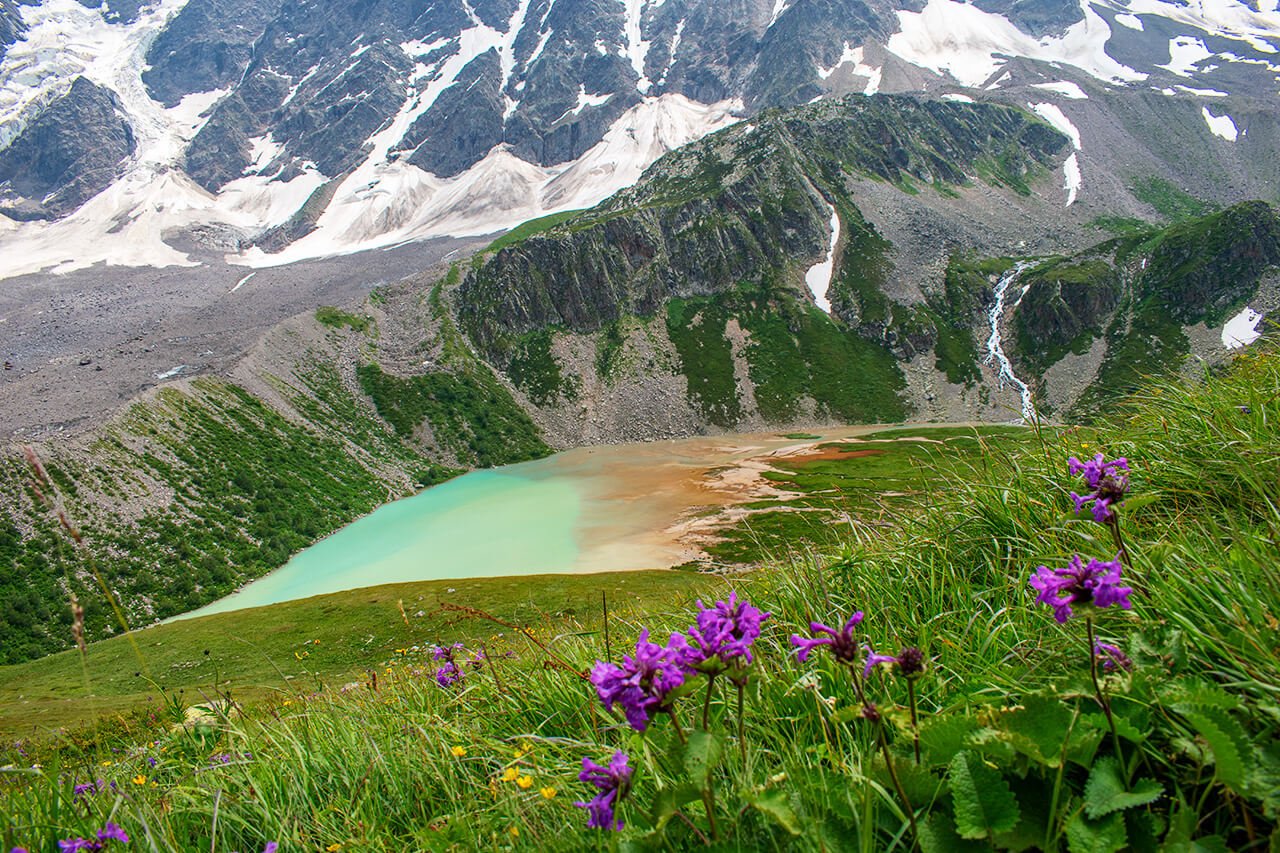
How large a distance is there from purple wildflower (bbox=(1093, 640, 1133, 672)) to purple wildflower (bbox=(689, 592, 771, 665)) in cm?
132

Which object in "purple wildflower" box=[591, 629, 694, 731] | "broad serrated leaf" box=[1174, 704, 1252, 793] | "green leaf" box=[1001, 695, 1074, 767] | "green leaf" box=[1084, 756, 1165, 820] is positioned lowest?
"green leaf" box=[1084, 756, 1165, 820]

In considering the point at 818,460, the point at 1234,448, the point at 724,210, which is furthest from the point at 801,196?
the point at 1234,448

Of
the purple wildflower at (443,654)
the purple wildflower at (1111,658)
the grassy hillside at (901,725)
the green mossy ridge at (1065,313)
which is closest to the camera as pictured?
the grassy hillside at (901,725)

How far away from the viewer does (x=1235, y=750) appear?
1.93m

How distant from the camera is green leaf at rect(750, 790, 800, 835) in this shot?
2037 mm

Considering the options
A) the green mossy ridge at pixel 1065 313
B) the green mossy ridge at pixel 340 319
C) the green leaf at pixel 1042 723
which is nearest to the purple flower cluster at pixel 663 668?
the green leaf at pixel 1042 723

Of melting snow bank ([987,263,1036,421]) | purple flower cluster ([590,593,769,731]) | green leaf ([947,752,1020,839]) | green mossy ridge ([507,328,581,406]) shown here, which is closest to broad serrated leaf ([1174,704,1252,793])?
green leaf ([947,752,1020,839])

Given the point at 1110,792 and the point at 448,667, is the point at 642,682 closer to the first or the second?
the point at 1110,792

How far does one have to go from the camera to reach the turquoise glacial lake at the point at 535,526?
58531mm

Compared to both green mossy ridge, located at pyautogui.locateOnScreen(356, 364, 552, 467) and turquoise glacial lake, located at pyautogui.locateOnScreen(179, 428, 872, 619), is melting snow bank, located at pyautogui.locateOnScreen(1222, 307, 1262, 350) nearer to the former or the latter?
turquoise glacial lake, located at pyautogui.locateOnScreen(179, 428, 872, 619)

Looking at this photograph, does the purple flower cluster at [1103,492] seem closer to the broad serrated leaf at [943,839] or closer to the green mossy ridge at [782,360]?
the broad serrated leaf at [943,839]

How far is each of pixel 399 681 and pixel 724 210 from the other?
581 ft

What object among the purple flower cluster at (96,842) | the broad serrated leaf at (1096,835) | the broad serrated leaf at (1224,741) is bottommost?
the purple flower cluster at (96,842)

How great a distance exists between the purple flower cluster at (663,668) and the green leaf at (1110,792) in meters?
1.19
